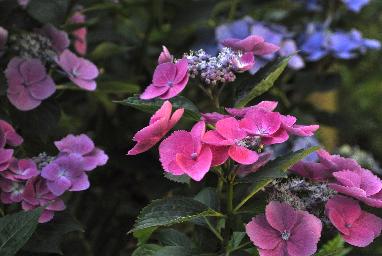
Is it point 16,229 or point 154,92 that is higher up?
point 154,92

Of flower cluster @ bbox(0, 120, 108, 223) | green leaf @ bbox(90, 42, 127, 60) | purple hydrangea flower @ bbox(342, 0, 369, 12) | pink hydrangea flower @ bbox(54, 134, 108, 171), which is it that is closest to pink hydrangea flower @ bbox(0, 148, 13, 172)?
flower cluster @ bbox(0, 120, 108, 223)

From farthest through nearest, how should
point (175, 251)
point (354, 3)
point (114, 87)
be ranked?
point (354, 3) < point (114, 87) < point (175, 251)

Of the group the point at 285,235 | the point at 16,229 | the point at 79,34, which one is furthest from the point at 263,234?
the point at 79,34

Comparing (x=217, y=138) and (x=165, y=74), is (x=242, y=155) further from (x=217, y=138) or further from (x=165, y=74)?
(x=165, y=74)

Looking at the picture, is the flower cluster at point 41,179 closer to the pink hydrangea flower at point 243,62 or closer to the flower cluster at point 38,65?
the flower cluster at point 38,65

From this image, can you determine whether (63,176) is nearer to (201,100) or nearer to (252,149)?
(252,149)

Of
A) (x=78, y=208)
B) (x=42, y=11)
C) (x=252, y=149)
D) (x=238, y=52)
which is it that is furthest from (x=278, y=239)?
(x=78, y=208)

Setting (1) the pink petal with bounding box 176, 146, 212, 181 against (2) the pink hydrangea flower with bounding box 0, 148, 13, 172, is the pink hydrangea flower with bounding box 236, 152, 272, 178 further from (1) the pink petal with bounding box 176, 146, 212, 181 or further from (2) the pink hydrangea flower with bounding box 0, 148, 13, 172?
(2) the pink hydrangea flower with bounding box 0, 148, 13, 172

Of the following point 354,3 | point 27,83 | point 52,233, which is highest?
point 27,83
